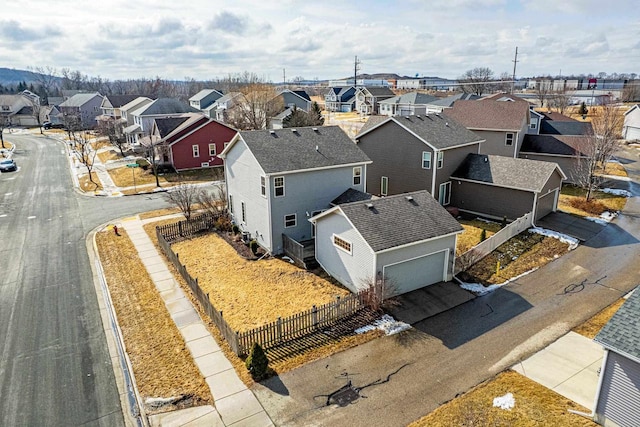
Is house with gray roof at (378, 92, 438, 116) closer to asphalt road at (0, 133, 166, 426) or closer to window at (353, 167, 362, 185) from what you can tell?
window at (353, 167, 362, 185)

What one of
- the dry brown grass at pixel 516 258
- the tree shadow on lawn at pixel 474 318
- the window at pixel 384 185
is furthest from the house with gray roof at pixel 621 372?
the window at pixel 384 185

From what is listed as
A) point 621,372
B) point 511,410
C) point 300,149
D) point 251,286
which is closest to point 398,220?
point 251,286

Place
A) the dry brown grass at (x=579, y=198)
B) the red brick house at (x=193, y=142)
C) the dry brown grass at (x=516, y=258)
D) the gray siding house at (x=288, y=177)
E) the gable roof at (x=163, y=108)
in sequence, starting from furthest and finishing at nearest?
the gable roof at (x=163, y=108) → the red brick house at (x=193, y=142) → the dry brown grass at (x=579, y=198) → the gray siding house at (x=288, y=177) → the dry brown grass at (x=516, y=258)

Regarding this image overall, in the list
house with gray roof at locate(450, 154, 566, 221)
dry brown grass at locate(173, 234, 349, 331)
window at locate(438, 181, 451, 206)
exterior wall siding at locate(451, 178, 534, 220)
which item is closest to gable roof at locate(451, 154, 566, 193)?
house with gray roof at locate(450, 154, 566, 221)

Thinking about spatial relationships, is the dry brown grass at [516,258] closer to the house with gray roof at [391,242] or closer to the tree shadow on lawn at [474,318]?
the tree shadow on lawn at [474,318]

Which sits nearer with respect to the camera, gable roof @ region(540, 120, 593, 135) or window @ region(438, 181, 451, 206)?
window @ region(438, 181, 451, 206)
